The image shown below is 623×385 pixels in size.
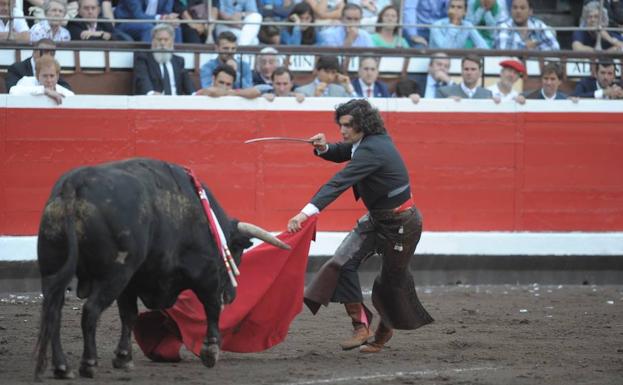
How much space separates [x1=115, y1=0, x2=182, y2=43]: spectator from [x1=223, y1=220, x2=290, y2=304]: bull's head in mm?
4332

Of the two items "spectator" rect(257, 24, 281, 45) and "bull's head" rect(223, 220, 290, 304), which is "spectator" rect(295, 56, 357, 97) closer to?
"spectator" rect(257, 24, 281, 45)

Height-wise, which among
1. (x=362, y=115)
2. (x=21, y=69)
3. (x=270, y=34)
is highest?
(x=362, y=115)

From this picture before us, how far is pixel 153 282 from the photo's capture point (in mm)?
6410

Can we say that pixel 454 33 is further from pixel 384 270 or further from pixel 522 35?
pixel 384 270

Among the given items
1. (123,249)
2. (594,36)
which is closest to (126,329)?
(123,249)

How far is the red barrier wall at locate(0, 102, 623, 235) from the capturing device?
33.3 feet

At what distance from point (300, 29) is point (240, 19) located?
1.82 ft

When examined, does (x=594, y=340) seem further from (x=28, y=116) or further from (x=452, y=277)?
(x=28, y=116)

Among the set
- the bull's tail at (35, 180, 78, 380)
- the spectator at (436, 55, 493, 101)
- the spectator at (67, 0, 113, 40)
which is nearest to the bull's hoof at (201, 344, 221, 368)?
the bull's tail at (35, 180, 78, 380)

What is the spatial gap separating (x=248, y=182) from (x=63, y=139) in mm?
1532

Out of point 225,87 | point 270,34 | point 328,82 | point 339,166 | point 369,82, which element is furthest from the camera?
point 270,34

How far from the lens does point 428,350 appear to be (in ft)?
24.2

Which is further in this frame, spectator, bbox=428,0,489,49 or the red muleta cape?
spectator, bbox=428,0,489,49

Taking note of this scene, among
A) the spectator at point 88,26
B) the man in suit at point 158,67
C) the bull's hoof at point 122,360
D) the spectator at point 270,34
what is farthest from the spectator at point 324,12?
the bull's hoof at point 122,360
